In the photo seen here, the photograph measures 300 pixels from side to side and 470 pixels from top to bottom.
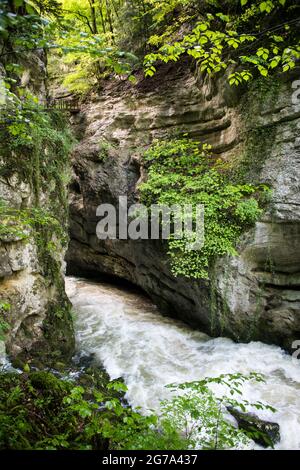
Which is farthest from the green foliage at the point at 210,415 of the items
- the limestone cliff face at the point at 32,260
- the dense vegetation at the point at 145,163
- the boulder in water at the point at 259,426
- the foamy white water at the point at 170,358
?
the limestone cliff face at the point at 32,260

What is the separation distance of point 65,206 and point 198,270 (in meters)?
3.90

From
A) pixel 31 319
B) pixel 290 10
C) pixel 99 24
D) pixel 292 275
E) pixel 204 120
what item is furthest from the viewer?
pixel 99 24

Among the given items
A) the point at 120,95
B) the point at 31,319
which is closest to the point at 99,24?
the point at 120,95

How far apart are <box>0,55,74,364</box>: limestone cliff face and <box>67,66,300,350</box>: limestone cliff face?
3.31 metres

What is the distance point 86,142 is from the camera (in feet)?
36.9

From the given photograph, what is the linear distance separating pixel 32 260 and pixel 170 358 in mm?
3975

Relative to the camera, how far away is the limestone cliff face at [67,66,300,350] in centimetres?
678

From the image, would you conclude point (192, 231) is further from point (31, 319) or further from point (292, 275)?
point (31, 319)

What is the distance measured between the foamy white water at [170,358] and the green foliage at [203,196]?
1938 mm

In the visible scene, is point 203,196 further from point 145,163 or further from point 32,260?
point 32,260

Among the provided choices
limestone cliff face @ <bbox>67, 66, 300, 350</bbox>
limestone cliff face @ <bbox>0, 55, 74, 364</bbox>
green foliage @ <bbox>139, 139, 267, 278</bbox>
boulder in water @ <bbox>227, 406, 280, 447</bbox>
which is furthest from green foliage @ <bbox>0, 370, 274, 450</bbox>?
green foliage @ <bbox>139, 139, 267, 278</bbox>

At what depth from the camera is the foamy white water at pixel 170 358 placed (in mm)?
5543

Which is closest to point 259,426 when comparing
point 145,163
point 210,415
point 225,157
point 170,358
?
point 210,415

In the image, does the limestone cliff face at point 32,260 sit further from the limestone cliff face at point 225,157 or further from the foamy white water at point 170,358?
the limestone cliff face at point 225,157
